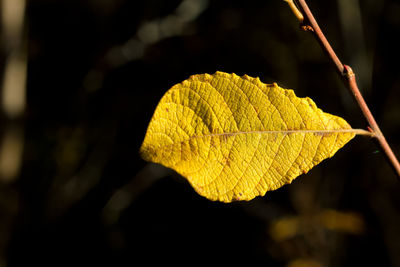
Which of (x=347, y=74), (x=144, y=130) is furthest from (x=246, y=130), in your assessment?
(x=144, y=130)

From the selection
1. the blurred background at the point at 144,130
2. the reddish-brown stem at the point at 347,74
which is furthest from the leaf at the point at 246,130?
the blurred background at the point at 144,130

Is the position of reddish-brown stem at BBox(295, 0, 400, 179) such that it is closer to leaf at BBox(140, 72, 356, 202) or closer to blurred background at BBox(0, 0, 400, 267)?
leaf at BBox(140, 72, 356, 202)

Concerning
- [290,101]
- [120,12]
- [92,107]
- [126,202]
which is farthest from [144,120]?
[290,101]

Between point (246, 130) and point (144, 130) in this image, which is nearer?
point (246, 130)

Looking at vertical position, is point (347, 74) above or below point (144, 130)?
above

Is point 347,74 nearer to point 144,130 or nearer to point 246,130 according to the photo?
point 246,130

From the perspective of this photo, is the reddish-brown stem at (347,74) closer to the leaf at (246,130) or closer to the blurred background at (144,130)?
the leaf at (246,130)
